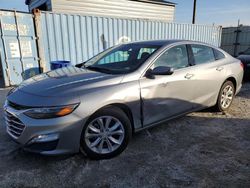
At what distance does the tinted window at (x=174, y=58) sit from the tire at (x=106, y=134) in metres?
1.05

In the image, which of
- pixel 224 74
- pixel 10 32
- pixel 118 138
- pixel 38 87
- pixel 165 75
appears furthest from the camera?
pixel 10 32

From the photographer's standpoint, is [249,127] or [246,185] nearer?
[246,185]

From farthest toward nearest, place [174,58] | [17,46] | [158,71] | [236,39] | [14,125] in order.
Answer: [236,39], [17,46], [174,58], [158,71], [14,125]

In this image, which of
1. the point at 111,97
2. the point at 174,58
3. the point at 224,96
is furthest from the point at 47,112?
the point at 224,96

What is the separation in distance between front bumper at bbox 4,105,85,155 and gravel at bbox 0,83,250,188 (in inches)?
13.0

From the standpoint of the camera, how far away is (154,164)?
293 cm

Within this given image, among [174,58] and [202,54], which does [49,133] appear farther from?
[202,54]

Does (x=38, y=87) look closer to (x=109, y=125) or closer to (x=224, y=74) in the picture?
(x=109, y=125)

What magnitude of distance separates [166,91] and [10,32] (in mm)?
5840

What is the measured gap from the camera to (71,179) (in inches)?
103

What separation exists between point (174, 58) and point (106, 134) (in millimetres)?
1734

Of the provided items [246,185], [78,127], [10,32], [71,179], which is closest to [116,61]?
[78,127]

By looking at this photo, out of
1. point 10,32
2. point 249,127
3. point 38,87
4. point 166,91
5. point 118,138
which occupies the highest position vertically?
point 10,32

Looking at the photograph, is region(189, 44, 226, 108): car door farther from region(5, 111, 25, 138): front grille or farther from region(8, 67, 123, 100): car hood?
region(5, 111, 25, 138): front grille
